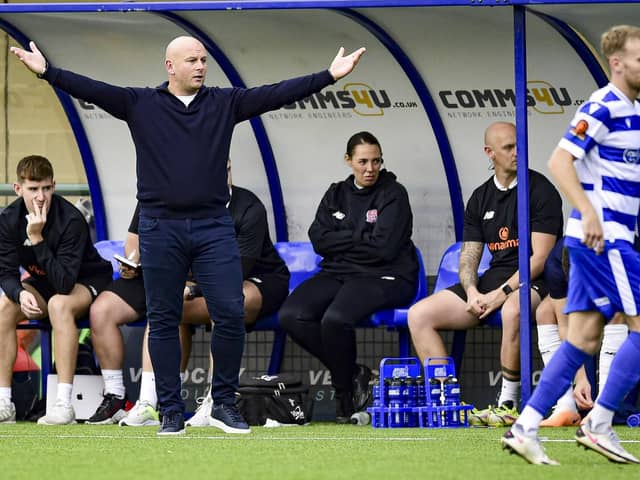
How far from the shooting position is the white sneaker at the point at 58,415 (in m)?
8.16

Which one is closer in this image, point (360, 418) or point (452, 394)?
point (452, 394)

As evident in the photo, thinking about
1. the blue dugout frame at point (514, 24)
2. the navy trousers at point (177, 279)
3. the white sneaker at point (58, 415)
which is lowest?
the white sneaker at point (58, 415)

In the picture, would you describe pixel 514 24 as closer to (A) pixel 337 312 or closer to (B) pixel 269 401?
(A) pixel 337 312

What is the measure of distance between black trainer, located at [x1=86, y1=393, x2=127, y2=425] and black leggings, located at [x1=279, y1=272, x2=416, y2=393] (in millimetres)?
1121

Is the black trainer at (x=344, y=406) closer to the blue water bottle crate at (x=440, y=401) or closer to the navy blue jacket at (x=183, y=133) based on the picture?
the blue water bottle crate at (x=440, y=401)

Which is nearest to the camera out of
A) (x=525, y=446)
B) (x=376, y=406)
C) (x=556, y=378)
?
(x=525, y=446)

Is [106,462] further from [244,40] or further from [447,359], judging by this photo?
[244,40]

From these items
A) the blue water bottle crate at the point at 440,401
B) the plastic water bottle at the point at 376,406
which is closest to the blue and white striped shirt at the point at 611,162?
the blue water bottle crate at the point at 440,401

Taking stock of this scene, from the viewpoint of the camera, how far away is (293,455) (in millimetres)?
5496

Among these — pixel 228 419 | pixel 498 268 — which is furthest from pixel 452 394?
pixel 228 419

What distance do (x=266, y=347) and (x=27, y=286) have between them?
1655mm

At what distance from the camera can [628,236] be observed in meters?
5.09

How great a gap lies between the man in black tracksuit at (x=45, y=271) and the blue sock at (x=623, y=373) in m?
3.99

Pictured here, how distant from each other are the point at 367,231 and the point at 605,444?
12.1 ft
